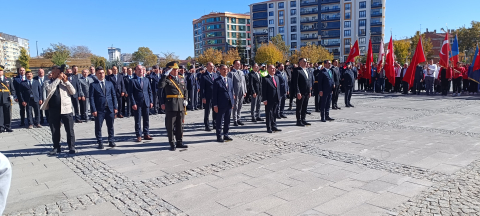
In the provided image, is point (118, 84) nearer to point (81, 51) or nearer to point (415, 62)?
point (415, 62)

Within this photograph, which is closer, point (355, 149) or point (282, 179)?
point (282, 179)

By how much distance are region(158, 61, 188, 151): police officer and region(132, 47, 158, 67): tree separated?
81.1 meters

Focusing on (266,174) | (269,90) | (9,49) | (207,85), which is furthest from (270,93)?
(9,49)

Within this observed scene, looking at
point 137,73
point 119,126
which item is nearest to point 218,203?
point 137,73

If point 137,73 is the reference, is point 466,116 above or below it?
below

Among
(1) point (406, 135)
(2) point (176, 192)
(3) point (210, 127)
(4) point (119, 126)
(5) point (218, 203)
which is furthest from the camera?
(4) point (119, 126)

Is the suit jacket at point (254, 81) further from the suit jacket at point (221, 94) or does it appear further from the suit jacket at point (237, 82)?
the suit jacket at point (221, 94)

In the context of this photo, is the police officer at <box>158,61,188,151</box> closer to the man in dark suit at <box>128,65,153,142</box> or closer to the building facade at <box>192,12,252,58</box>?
the man in dark suit at <box>128,65,153,142</box>

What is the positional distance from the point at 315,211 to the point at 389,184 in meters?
1.52

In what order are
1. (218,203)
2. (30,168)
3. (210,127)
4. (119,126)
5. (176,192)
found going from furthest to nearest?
(119,126), (210,127), (30,168), (176,192), (218,203)

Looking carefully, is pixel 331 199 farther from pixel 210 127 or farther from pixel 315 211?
pixel 210 127

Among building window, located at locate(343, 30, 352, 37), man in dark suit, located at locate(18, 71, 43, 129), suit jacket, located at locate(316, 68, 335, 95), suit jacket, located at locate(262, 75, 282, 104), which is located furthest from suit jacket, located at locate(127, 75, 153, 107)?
building window, located at locate(343, 30, 352, 37)

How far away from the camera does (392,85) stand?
2008cm

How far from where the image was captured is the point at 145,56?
8856 cm
